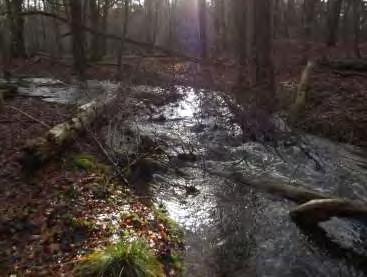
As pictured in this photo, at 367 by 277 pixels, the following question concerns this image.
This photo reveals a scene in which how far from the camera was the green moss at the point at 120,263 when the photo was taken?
15.3 ft

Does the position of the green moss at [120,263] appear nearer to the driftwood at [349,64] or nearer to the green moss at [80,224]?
the green moss at [80,224]

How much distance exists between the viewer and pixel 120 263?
473 centimetres

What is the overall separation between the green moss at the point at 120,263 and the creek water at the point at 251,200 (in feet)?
2.12

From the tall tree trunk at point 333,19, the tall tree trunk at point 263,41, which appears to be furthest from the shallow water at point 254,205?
the tall tree trunk at point 333,19

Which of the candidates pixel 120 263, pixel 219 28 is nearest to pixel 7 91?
pixel 120 263

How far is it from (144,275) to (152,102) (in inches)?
416

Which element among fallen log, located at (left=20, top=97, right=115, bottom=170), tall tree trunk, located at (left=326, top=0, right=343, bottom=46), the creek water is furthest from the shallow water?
tall tree trunk, located at (left=326, top=0, right=343, bottom=46)

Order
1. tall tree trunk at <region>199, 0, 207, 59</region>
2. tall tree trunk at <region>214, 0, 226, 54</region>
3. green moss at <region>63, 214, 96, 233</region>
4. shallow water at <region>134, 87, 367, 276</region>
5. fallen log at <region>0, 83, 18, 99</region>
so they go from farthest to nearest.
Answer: tall tree trunk at <region>214, 0, 226, 54</region>, tall tree trunk at <region>199, 0, 207, 59</region>, fallen log at <region>0, 83, 18, 99</region>, green moss at <region>63, 214, 96, 233</region>, shallow water at <region>134, 87, 367, 276</region>

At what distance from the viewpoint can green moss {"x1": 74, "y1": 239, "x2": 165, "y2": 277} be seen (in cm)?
467

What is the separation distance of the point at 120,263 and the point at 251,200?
3.13 meters

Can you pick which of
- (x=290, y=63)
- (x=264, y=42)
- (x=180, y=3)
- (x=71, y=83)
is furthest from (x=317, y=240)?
(x=180, y=3)

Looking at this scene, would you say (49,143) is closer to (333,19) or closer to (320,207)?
(320,207)

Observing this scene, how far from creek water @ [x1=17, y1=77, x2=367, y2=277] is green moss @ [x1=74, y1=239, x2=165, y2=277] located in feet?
2.12

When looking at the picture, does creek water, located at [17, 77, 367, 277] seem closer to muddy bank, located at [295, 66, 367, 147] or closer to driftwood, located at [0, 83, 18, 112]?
muddy bank, located at [295, 66, 367, 147]
